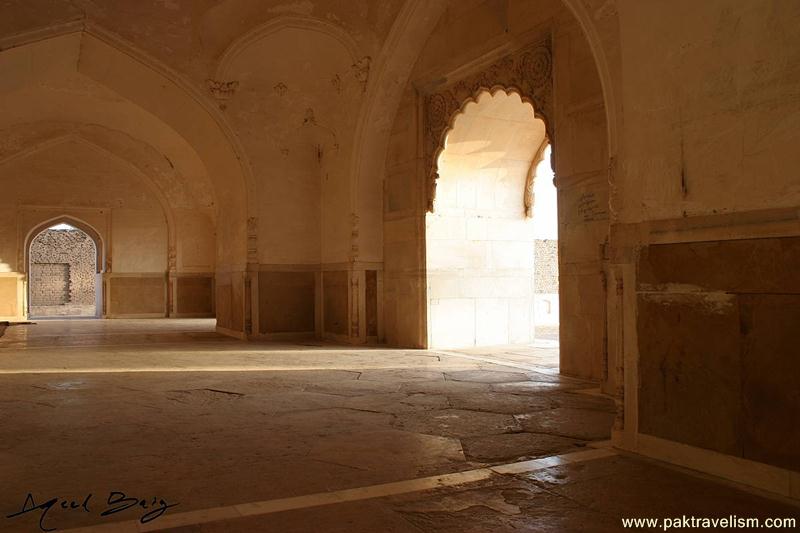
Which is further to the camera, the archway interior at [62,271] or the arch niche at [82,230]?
the archway interior at [62,271]

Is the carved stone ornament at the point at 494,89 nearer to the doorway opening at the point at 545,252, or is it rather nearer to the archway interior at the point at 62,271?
the doorway opening at the point at 545,252

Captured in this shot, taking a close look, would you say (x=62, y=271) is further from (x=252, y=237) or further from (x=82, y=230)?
(x=252, y=237)

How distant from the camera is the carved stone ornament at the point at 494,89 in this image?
636cm

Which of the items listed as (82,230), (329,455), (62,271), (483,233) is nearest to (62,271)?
(62,271)

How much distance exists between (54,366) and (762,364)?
6.43 m

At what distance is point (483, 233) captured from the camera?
865 centimetres

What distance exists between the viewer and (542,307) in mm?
14391

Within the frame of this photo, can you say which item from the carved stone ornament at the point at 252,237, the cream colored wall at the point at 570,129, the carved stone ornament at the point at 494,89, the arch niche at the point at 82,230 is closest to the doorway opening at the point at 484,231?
the carved stone ornament at the point at 494,89

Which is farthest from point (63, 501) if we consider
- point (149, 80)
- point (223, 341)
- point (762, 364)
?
point (149, 80)

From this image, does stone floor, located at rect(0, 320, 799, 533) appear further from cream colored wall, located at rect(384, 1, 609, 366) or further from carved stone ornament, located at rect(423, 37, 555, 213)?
carved stone ornament, located at rect(423, 37, 555, 213)

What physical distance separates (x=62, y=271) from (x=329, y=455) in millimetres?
23405

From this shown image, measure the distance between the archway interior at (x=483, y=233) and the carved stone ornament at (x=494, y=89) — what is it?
13 centimetres

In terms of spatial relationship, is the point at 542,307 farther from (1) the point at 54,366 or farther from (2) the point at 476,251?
(1) the point at 54,366

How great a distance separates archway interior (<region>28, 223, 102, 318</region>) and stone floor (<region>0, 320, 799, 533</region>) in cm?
1888
